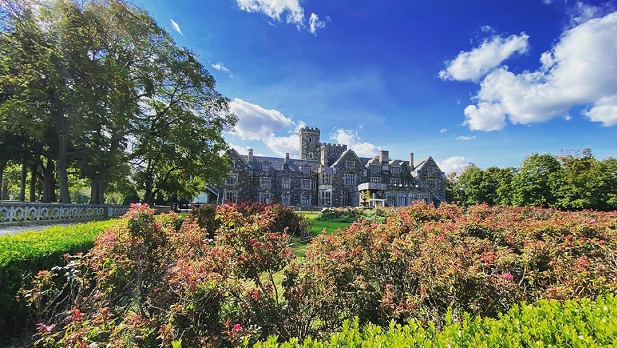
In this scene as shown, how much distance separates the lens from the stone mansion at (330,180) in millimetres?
38688

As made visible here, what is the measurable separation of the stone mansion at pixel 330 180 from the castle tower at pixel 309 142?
6.86 metres

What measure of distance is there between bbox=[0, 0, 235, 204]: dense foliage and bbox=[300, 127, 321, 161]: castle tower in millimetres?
30916

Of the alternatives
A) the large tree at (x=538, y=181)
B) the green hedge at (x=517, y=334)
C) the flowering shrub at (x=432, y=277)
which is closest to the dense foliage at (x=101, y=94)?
the flowering shrub at (x=432, y=277)

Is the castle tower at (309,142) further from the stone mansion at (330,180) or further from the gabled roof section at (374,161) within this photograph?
the gabled roof section at (374,161)

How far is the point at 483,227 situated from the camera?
6.16m

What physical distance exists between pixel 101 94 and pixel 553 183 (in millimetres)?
45867

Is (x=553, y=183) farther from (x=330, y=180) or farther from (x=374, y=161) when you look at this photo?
(x=330, y=180)

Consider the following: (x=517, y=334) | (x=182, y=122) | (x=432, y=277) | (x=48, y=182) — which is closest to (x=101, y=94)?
(x=182, y=122)

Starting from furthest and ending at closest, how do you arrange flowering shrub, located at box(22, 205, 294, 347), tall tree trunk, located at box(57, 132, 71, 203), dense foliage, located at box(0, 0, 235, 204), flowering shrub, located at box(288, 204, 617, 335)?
tall tree trunk, located at box(57, 132, 71, 203) → dense foliage, located at box(0, 0, 235, 204) → flowering shrub, located at box(288, 204, 617, 335) → flowering shrub, located at box(22, 205, 294, 347)

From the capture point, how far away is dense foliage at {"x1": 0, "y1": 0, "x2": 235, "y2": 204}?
52.4ft

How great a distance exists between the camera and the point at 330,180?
42.0 meters

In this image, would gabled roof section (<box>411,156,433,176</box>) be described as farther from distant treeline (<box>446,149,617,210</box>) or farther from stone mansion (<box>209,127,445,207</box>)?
distant treeline (<box>446,149,617,210</box>)

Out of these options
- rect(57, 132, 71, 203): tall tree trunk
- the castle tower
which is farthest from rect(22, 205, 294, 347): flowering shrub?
the castle tower

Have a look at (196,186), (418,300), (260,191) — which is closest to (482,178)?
(260,191)
